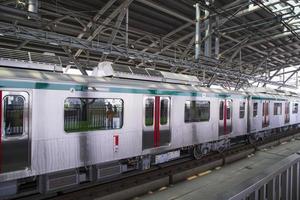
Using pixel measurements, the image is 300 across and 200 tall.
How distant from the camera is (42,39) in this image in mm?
8531

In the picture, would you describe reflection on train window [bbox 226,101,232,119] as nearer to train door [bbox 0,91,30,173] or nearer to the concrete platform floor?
the concrete platform floor

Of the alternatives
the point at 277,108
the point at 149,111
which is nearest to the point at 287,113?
the point at 277,108

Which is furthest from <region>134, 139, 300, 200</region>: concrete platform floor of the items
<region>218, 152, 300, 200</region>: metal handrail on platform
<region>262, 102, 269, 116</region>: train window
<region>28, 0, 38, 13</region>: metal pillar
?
<region>28, 0, 38, 13</region>: metal pillar

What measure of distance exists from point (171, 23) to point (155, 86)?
11.0 metres

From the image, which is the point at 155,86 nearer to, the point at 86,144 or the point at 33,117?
the point at 86,144

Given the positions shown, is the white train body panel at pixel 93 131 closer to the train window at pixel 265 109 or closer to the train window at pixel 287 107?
the train window at pixel 265 109

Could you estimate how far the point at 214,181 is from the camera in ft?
28.6

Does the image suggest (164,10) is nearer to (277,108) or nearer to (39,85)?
(277,108)

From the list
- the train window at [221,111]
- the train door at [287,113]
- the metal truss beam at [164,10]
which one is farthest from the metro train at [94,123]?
the train door at [287,113]

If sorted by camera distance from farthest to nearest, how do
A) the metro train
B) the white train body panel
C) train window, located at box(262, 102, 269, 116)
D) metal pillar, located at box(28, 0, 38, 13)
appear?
train window, located at box(262, 102, 269, 116) < metal pillar, located at box(28, 0, 38, 13) < the white train body panel < the metro train

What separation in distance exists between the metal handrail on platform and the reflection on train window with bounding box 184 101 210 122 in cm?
467

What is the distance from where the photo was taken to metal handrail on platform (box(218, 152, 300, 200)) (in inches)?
139

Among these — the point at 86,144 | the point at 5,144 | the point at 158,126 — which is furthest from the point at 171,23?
the point at 5,144

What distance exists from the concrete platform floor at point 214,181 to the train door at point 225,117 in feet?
4.88
